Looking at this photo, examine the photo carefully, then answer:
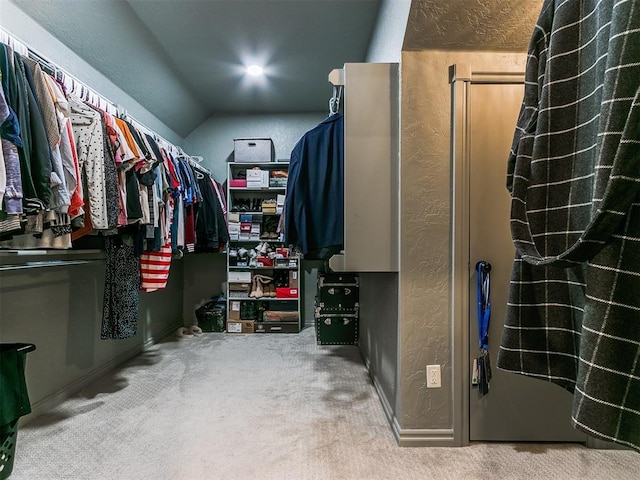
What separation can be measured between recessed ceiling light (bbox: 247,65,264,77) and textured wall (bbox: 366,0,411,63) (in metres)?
1.12

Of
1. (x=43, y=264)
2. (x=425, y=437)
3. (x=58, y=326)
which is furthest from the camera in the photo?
(x=58, y=326)

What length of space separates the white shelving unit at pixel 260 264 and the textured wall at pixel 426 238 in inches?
85.8

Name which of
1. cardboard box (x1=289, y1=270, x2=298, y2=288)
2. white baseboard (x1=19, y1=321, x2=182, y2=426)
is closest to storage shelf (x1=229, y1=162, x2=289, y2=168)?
cardboard box (x1=289, y1=270, x2=298, y2=288)

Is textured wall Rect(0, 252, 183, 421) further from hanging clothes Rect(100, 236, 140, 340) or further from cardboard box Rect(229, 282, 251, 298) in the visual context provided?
cardboard box Rect(229, 282, 251, 298)

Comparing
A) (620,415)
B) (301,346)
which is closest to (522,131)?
(620,415)

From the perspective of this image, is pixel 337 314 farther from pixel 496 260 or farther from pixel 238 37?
pixel 238 37

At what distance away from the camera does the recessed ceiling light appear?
2.97m

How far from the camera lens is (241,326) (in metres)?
3.62

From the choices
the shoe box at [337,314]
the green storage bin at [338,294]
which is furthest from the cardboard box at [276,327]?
the green storage bin at [338,294]

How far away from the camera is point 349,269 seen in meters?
1.64

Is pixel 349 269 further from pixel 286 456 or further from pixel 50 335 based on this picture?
pixel 50 335

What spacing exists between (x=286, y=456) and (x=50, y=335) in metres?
1.57

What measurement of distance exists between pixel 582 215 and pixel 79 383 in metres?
2.76

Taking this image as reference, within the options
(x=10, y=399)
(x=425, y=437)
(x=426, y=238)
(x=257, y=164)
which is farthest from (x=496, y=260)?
(x=257, y=164)
